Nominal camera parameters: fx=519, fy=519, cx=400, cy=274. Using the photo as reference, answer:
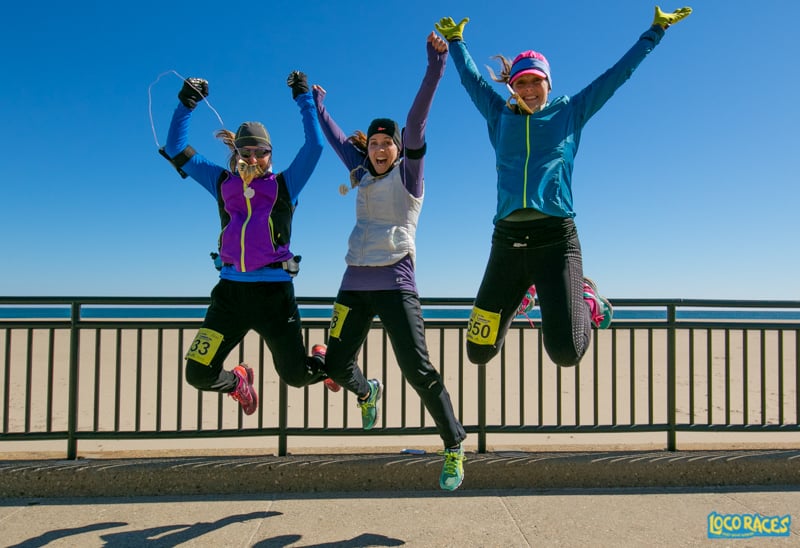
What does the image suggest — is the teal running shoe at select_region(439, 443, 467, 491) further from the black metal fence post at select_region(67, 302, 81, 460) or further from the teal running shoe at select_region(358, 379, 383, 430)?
the black metal fence post at select_region(67, 302, 81, 460)

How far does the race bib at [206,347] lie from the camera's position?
3279mm

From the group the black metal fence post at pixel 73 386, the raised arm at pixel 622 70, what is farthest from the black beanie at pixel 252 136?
the raised arm at pixel 622 70

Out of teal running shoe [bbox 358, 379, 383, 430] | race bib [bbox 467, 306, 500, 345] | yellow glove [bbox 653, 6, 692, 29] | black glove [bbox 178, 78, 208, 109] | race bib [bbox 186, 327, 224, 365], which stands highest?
yellow glove [bbox 653, 6, 692, 29]

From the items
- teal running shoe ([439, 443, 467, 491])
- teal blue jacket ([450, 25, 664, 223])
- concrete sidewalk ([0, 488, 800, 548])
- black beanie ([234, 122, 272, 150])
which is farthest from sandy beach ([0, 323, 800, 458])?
black beanie ([234, 122, 272, 150])

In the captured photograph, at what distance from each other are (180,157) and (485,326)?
7.66ft

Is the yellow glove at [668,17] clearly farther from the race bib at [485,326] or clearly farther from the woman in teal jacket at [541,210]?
the race bib at [485,326]

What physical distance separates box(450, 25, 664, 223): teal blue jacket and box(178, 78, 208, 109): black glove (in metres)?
1.99

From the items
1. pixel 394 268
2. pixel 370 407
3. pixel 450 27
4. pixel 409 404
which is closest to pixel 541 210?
pixel 394 268

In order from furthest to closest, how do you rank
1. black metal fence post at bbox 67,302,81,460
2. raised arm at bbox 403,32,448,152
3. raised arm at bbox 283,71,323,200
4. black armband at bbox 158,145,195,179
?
black metal fence post at bbox 67,302,81,460
black armband at bbox 158,145,195,179
raised arm at bbox 283,71,323,200
raised arm at bbox 403,32,448,152

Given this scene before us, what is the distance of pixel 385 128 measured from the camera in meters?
3.36

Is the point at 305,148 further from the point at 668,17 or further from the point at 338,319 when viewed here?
the point at 668,17

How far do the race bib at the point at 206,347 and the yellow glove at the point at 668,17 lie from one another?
334cm

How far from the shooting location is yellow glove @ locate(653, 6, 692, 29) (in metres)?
3.15

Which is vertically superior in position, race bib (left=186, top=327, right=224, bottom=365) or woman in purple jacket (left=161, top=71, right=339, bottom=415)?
woman in purple jacket (left=161, top=71, right=339, bottom=415)
